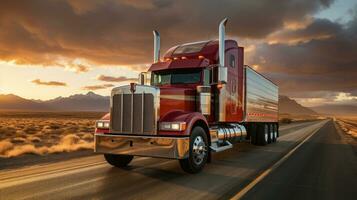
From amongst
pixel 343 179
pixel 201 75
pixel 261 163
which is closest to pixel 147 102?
pixel 201 75

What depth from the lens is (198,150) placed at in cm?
940

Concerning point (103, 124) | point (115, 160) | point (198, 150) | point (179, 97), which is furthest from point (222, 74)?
point (115, 160)

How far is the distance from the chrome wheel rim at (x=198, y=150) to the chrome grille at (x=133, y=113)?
1210mm

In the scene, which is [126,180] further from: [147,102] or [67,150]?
[67,150]

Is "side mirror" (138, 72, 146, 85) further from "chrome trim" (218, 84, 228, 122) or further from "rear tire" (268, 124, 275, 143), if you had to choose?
"rear tire" (268, 124, 275, 143)

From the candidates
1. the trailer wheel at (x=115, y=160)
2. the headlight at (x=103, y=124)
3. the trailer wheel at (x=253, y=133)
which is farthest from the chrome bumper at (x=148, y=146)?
the trailer wheel at (x=253, y=133)

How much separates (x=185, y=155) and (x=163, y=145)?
23.7 inches

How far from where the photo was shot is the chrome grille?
8.93m

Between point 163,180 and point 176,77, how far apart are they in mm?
3818

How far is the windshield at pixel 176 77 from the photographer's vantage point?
10.8m

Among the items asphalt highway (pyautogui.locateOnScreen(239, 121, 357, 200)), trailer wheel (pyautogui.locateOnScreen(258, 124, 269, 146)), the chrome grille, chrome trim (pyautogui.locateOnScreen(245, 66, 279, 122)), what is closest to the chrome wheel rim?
the chrome grille

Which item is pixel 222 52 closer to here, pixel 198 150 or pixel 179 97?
pixel 179 97

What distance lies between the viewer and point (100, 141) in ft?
31.0

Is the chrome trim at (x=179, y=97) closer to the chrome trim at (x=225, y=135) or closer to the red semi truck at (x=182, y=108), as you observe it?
the red semi truck at (x=182, y=108)
